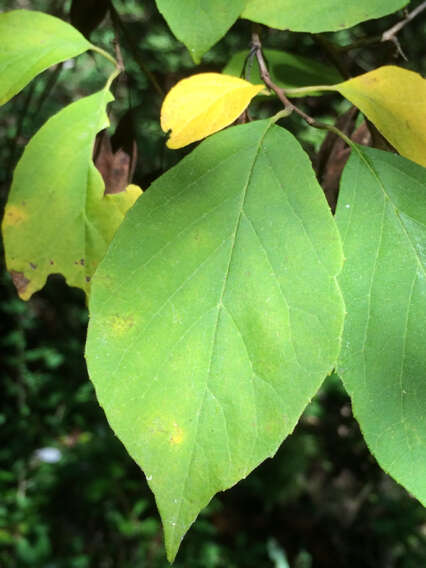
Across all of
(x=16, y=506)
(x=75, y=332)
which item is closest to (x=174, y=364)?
(x=16, y=506)

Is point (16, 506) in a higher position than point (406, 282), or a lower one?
lower

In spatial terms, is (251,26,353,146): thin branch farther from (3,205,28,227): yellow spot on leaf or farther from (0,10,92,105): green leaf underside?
(3,205,28,227): yellow spot on leaf

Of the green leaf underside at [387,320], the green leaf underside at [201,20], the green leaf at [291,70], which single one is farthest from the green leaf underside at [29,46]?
the green leaf underside at [387,320]

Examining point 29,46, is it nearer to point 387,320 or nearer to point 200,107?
point 200,107

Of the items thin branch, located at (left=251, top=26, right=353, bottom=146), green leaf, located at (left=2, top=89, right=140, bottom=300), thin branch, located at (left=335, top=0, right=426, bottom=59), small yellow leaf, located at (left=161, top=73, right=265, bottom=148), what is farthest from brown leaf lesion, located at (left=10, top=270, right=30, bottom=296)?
thin branch, located at (left=335, top=0, right=426, bottom=59)

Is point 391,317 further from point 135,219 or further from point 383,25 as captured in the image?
point 383,25

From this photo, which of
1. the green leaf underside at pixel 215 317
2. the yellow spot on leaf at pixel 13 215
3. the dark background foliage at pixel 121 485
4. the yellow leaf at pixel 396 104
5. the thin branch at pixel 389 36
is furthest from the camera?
the dark background foliage at pixel 121 485

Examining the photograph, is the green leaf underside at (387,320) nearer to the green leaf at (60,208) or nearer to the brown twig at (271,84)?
the brown twig at (271,84)

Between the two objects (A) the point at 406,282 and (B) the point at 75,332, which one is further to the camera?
(B) the point at 75,332
